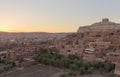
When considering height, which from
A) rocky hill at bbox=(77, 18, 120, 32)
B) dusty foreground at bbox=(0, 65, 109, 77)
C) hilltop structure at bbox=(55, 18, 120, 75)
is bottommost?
dusty foreground at bbox=(0, 65, 109, 77)

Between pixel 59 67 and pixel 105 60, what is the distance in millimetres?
3815

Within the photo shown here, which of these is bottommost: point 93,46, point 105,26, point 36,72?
point 36,72

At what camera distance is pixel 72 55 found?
21500mm

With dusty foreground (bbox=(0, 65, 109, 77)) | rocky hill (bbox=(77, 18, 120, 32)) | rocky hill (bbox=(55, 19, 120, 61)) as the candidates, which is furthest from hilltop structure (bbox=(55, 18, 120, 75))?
rocky hill (bbox=(77, 18, 120, 32))

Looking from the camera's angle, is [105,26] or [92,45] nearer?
[92,45]

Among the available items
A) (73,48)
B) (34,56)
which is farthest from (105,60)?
(34,56)

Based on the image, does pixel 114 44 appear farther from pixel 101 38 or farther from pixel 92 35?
pixel 92 35

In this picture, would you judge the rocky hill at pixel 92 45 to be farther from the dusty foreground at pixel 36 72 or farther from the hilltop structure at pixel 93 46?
the dusty foreground at pixel 36 72

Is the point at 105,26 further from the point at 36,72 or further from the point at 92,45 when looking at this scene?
the point at 36,72

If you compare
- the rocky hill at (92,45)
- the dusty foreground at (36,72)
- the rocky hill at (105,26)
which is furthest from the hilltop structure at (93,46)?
the rocky hill at (105,26)

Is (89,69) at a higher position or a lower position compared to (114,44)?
lower

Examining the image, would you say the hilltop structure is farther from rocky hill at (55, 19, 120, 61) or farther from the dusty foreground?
the dusty foreground

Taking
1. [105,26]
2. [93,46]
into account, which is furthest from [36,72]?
[105,26]

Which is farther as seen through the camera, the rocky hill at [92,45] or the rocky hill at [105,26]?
the rocky hill at [105,26]
